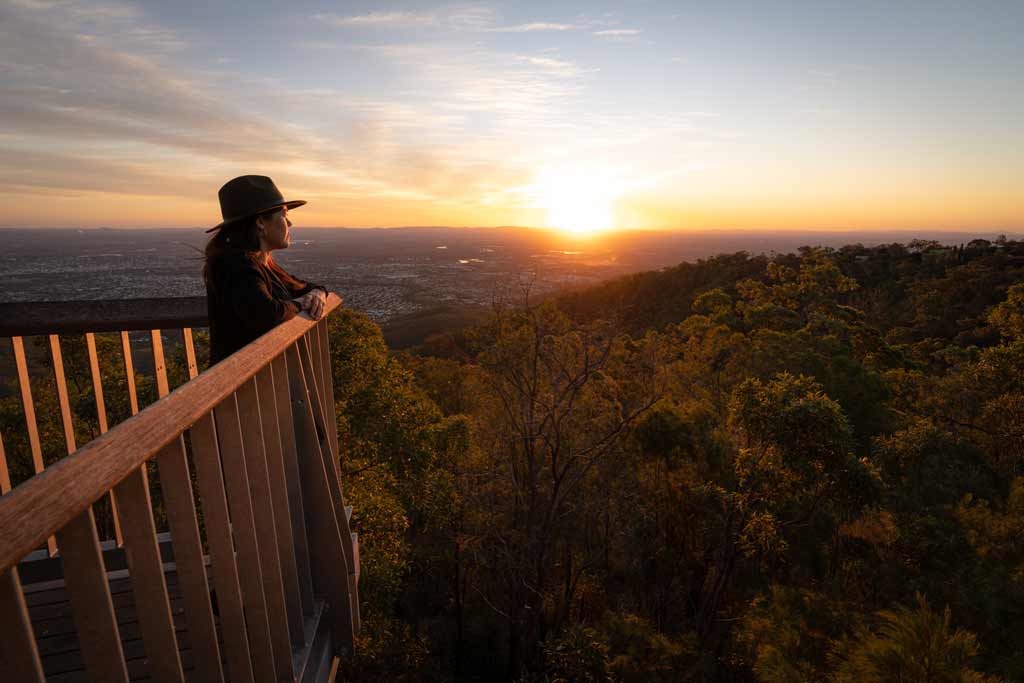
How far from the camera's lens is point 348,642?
220cm

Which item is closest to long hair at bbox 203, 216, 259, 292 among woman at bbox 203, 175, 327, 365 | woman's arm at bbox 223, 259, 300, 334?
woman at bbox 203, 175, 327, 365

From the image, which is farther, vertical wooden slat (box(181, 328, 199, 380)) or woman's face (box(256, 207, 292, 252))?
vertical wooden slat (box(181, 328, 199, 380))

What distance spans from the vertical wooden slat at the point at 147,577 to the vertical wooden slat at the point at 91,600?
0.07 meters

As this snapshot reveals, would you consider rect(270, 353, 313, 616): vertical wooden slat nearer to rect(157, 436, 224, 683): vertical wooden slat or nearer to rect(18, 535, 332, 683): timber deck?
rect(18, 535, 332, 683): timber deck

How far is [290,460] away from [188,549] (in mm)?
709

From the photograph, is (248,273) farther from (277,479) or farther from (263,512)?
(263,512)

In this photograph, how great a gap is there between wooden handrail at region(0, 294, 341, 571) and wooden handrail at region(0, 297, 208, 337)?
1782mm

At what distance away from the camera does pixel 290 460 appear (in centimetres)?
180

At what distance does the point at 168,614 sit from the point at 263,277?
1.42m

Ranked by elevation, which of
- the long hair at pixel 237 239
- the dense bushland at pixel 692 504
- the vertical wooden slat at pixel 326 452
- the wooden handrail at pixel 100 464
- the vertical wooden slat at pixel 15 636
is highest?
the long hair at pixel 237 239

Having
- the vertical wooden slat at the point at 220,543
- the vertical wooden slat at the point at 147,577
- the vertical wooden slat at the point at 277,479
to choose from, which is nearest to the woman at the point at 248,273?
the vertical wooden slat at the point at 277,479

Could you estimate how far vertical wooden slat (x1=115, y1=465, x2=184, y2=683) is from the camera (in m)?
0.95

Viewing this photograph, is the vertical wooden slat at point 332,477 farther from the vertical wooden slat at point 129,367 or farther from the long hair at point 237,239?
the vertical wooden slat at point 129,367

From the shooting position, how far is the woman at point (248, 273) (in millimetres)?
2037
